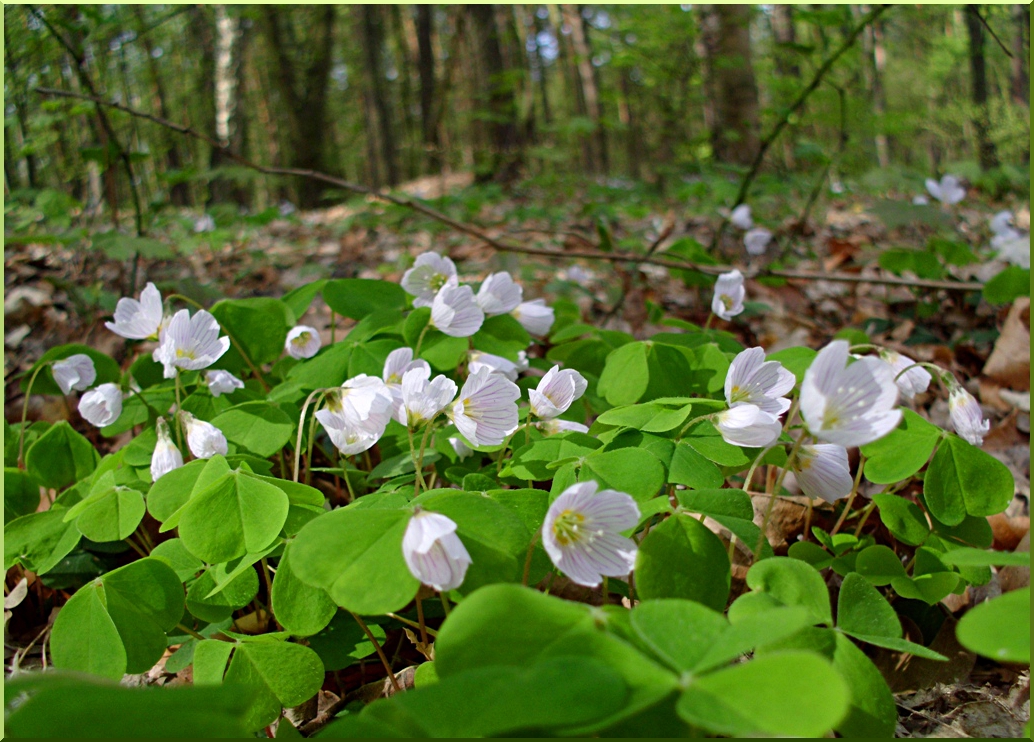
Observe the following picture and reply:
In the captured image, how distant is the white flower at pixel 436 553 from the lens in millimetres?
872

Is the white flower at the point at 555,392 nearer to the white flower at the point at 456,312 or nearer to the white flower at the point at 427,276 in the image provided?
the white flower at the point at 456,312

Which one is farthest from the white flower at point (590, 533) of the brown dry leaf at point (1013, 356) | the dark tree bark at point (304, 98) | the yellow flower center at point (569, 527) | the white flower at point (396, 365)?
the dark tree bark at point (304, 98)

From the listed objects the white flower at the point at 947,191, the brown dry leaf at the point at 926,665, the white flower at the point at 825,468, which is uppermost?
the white flower at the point at 947,191

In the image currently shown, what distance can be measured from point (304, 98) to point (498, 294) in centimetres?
922

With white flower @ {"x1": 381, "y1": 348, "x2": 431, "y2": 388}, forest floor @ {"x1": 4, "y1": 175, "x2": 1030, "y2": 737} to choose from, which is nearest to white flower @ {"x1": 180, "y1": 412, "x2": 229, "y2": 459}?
white flower @ {"x1": 381, "y1": 348, "x2": 431, "y2": 388}

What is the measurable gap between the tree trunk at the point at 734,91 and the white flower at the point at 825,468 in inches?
226

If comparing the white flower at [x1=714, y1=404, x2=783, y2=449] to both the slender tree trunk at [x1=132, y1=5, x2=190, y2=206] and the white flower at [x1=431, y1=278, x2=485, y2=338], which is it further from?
the slender tree trunk at [x1=132, y1=5, x2=190, y2=206]

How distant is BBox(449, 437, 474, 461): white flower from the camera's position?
1.40 metres

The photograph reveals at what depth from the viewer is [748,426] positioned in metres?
1.11

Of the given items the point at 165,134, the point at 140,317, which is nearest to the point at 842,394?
the point at 140,317

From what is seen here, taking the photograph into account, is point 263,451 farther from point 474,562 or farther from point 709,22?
point 709,22

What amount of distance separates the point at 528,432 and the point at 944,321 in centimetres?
270

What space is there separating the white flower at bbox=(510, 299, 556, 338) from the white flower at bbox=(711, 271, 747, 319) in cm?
46

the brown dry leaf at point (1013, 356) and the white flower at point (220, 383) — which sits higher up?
the white flower at point (220, 383)
